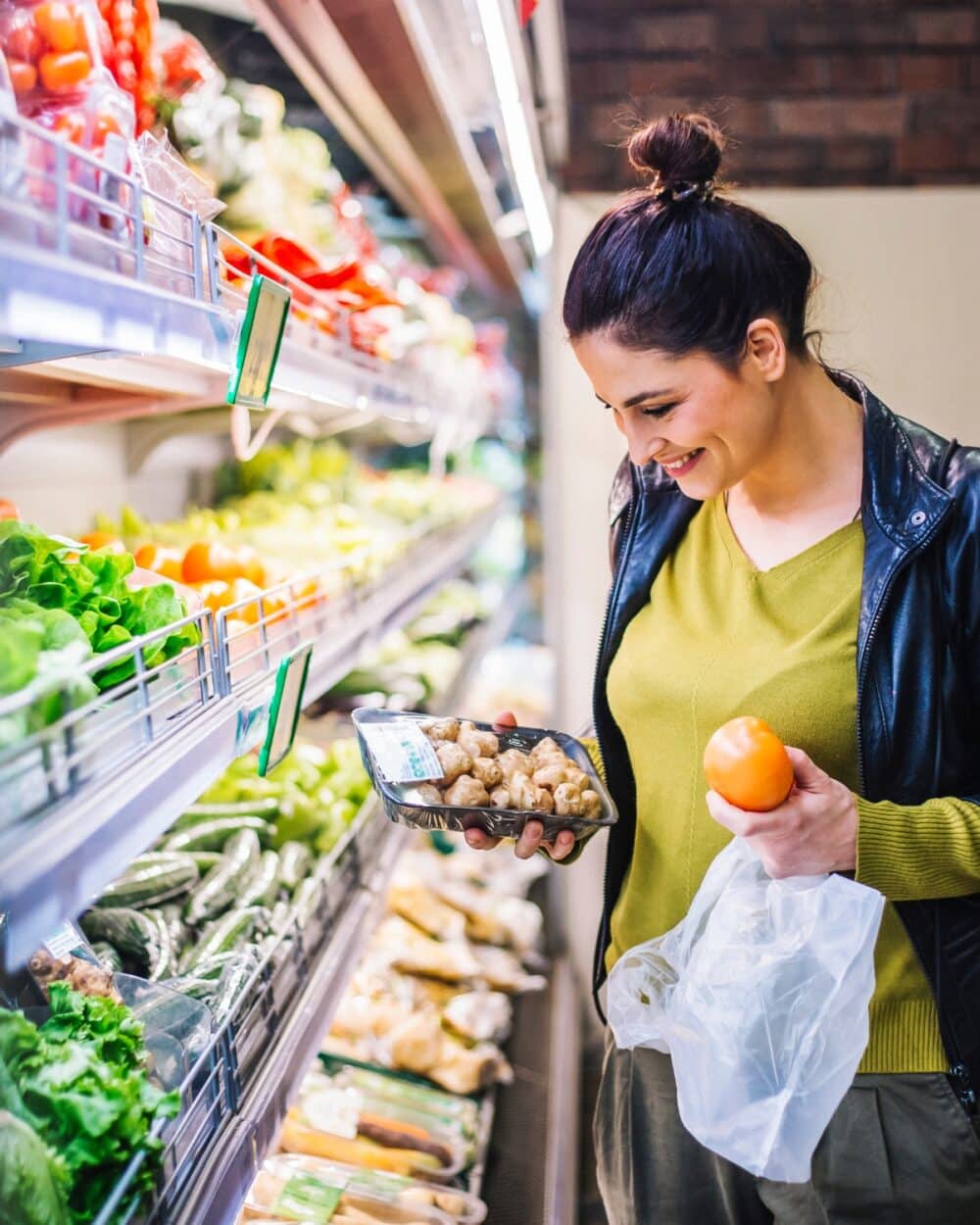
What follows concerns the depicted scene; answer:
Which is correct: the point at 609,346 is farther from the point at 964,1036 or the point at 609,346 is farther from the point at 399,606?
the point at 399,606

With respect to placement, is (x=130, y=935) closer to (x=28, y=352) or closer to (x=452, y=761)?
(x=452, y=761)

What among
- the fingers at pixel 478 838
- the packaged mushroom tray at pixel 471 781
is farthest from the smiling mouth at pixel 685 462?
the fingers at pixel 478 838

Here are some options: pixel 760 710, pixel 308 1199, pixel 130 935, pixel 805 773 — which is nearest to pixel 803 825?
pixel 805 773

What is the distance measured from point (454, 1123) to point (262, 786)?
776mm

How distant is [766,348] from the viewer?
138cm

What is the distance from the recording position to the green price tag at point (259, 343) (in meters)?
1.17

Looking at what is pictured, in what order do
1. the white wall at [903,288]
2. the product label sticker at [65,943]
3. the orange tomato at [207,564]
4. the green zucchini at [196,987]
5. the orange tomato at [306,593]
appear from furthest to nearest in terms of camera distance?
1. the white wall at [903,288]
2. the orange tomato at [207,564]
3. the orange tomato at [306,593]
4. the green zucchini at [196,987]
5. the product label sticker at [65,943]

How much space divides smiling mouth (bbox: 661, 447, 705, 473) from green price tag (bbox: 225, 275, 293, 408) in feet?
1.68

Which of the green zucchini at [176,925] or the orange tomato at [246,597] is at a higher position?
the orange tomato at [246,597]

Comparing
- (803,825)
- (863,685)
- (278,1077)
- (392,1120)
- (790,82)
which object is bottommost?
(392,1120)

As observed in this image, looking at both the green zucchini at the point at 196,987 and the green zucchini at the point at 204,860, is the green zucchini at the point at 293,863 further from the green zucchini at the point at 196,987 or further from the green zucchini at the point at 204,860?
the green zucchini at the point at 196,987

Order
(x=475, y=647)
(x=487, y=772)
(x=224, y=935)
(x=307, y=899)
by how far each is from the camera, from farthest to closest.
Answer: (x=475, y=647), (x=307, y=899), (x=224, y=935), (x=487, y=772)

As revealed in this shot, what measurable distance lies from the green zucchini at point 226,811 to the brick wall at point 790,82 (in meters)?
1.83

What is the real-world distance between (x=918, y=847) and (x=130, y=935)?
40.3 inches
